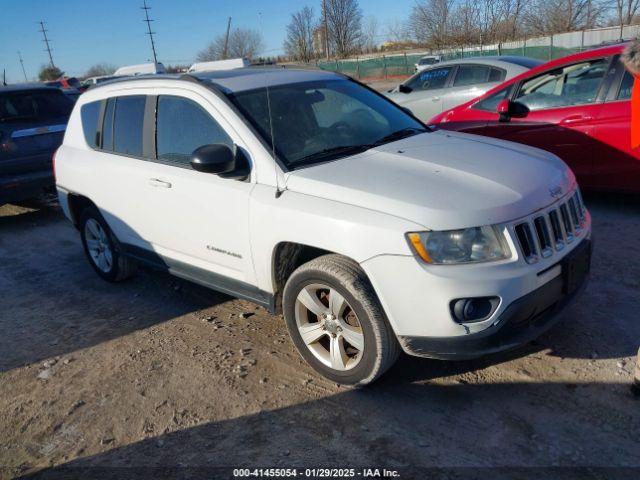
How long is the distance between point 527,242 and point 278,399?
5.41 feet

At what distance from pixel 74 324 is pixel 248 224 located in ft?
6.72

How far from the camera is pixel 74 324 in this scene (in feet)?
14.8

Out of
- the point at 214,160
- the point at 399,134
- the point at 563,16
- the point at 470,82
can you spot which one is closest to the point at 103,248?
the point at 214,160

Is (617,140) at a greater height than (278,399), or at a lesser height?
greater

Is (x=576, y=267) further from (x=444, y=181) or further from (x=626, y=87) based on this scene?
(x=626, y=87)

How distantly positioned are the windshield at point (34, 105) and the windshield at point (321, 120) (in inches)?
210

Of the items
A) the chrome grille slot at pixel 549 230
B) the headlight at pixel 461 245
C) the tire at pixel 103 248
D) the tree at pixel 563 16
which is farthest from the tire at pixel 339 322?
the tree at pixel 563 16

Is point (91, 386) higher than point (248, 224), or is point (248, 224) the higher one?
point (248, 224)

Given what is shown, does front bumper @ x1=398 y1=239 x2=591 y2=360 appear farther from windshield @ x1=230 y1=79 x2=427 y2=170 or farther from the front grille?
windshield @ x1=230 y1=79 x2=427 y2=170

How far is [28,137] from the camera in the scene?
7465mm

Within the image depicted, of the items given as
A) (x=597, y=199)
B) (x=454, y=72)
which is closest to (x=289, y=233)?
(x=597, y=199)

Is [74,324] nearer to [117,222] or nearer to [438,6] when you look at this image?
[117,222]

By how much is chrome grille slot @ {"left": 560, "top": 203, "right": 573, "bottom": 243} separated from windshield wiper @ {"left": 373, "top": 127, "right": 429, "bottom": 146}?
1.24 m

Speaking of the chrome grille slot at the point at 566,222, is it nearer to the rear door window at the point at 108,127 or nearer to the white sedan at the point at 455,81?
the rear door window at the point at 108,127
